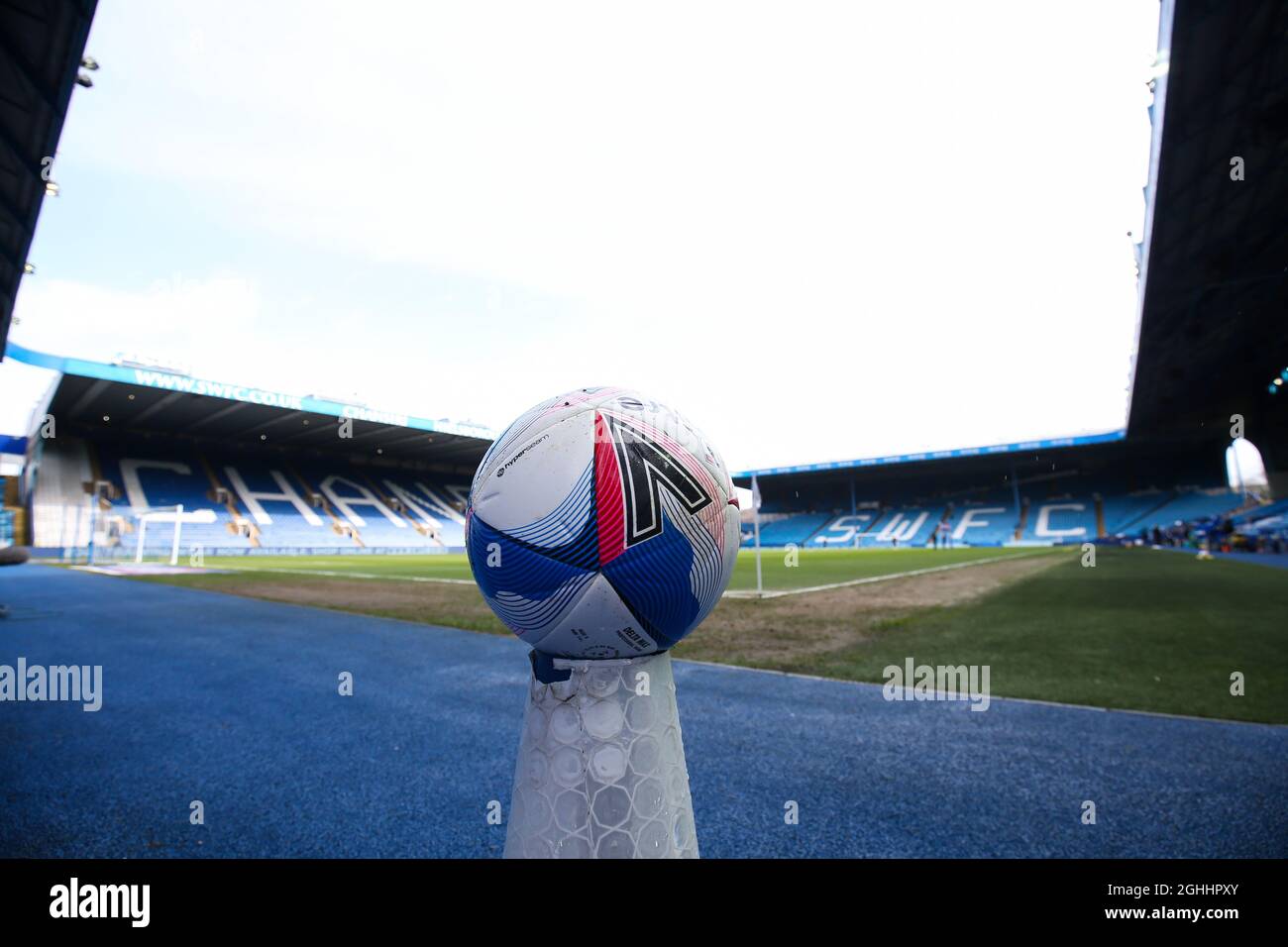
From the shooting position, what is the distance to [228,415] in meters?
38.0

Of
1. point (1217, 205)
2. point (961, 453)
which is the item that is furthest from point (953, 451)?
point (1217, 205)

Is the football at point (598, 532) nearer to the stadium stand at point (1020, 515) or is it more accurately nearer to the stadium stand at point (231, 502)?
the stadium stand at point (231, 502)

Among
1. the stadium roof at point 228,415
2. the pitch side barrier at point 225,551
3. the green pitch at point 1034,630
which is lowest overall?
the green pitch at point 1034,630

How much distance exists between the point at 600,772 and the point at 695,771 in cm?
201

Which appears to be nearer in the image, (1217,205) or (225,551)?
(1217,205)

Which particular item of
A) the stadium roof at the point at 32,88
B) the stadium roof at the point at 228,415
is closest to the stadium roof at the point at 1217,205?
the stadium roof at the point at 32,88

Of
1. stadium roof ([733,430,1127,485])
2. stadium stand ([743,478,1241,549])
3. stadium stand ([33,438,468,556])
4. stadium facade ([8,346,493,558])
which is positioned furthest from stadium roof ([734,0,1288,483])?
stadium facade ([8,346,493,558])

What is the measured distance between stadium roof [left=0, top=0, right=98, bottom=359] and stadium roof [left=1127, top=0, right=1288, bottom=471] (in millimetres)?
14107

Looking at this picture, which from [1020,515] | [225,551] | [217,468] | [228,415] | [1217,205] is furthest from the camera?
[1020,515]

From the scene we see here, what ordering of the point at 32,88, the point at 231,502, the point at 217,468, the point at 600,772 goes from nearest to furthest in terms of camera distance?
1. the point at 600,772
2. the point at 32,88
3. the point at 231,502
4. the point at 217,468

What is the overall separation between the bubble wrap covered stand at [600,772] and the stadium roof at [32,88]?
8.67 metres

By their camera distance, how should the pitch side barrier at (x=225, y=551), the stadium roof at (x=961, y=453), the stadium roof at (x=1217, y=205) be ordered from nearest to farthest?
1. the stadium roof at (x=1217, y=205)
2. the pitch side barrier at (x=225, y=551)
3. the stadium roof at (x=961, y=453)

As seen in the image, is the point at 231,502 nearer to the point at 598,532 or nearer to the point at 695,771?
the point at 695,771

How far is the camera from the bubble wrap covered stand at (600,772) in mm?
1523
